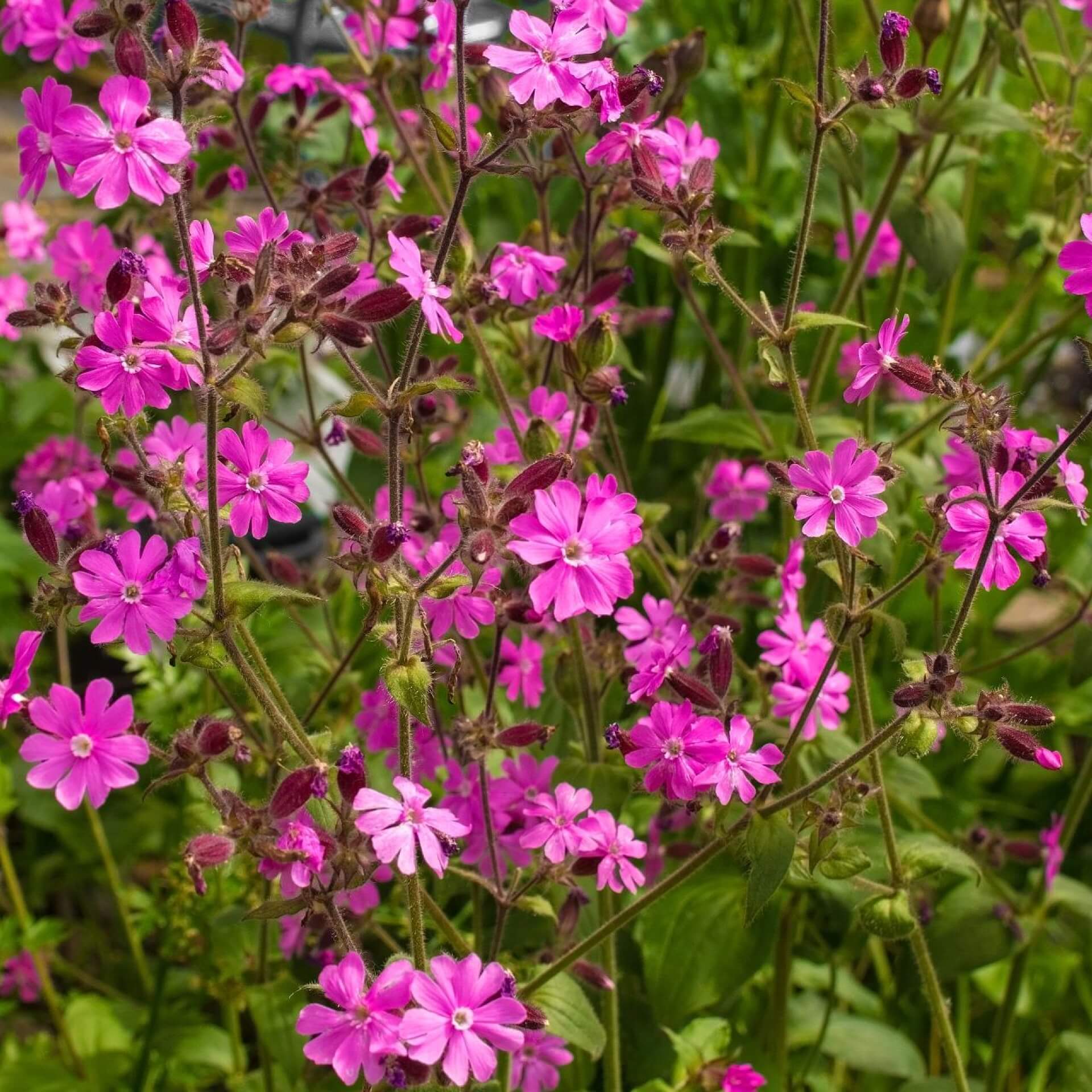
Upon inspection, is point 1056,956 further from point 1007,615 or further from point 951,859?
point 1007,615

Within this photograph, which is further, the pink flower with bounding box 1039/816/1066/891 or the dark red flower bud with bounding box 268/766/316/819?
the pink flower with bounding box 1039/816/1066/891

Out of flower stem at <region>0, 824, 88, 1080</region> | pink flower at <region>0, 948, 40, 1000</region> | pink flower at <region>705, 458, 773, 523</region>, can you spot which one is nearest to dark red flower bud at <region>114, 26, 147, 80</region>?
pink flower at <region>705, 458, 773, 523</region>

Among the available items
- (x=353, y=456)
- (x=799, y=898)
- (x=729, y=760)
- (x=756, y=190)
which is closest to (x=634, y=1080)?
(x=799, y=898)

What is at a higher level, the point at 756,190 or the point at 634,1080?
the point at 756,190

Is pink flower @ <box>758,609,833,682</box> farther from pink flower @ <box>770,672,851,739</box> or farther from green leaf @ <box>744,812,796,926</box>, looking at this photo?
green leaf @ <box>744,812,796,926</box>

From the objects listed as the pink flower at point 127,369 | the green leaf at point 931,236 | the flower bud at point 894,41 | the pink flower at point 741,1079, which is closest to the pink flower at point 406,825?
the pink flower at point 127,369

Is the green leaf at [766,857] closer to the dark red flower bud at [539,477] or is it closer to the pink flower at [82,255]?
the dark red flower bud at [539,477]
